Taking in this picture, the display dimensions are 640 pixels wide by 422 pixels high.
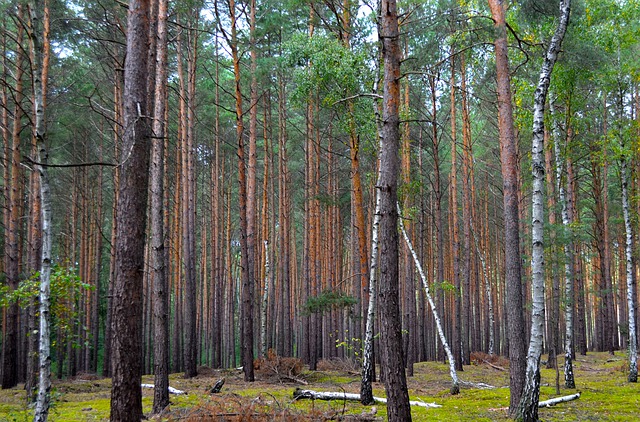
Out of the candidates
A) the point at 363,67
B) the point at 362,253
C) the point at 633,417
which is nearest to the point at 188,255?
the point at 362,253

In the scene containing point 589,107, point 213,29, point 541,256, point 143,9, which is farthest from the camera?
point 589,107

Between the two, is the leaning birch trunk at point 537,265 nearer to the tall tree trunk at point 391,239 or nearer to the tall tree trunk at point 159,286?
the tall tree trunk at point 391,239

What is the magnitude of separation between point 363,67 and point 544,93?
18.6ft

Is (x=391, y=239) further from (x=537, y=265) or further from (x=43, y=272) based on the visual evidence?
(x=43, y=272)

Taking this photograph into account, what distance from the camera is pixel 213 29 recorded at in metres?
19.2

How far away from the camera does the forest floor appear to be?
7.75 m

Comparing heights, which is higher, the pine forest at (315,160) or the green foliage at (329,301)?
the pine forest at (315,160)

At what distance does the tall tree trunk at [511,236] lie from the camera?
8.48m

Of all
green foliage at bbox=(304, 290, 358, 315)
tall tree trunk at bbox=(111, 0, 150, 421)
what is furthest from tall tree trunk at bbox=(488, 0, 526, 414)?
green foliage at bbox=(304, 290, 358, 315)

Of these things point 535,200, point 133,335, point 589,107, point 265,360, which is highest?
point 589,107

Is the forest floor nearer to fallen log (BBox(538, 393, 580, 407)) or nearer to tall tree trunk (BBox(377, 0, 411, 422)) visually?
fallen log (BBox(538, 393, 580, 407))

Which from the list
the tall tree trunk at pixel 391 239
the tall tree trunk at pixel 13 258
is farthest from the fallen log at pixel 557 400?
the tall tree trunk at pixel 13 258

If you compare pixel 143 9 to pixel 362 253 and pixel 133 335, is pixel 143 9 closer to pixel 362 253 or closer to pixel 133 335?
pixel 133 335

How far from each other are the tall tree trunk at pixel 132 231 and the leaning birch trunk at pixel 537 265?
567 centimetres
